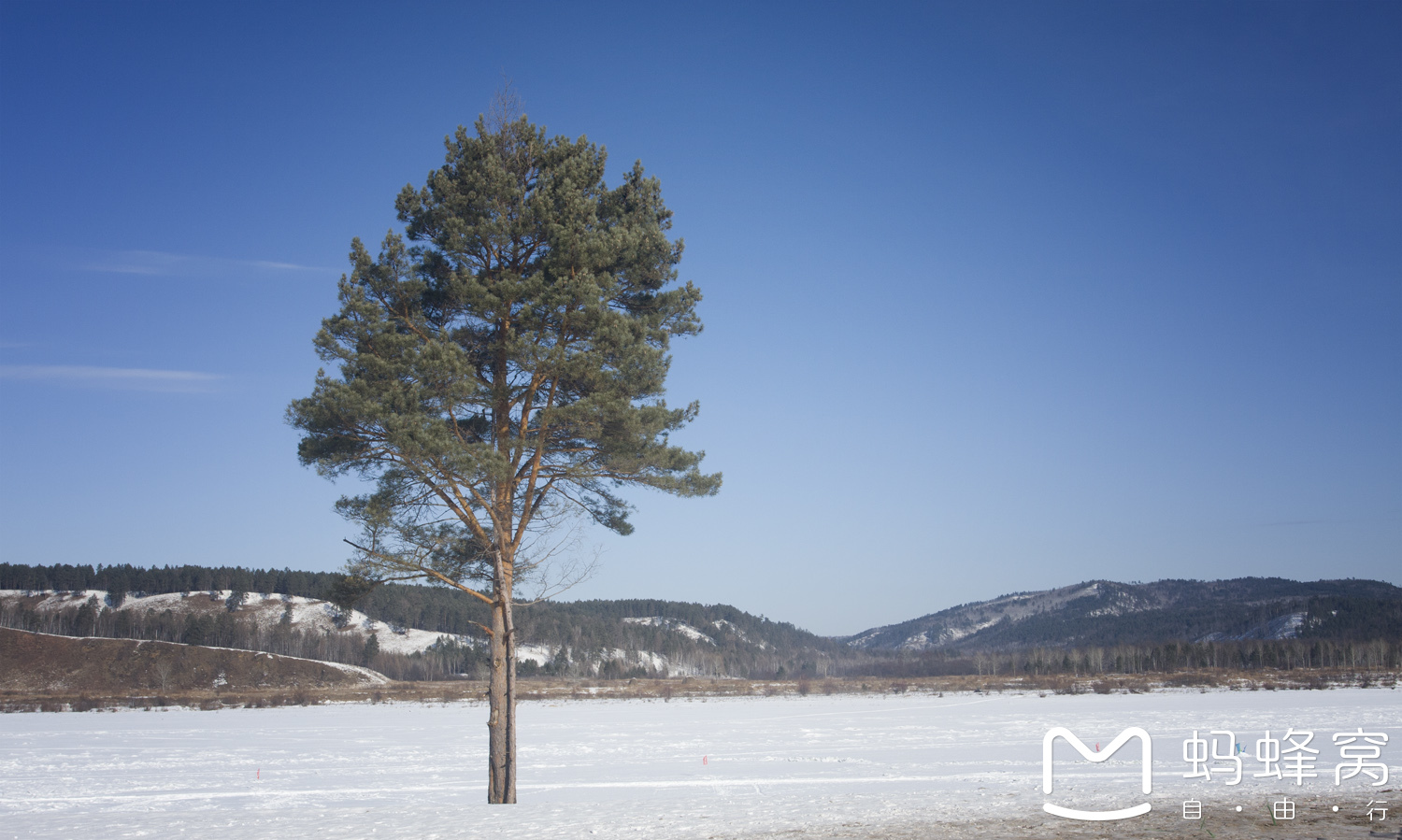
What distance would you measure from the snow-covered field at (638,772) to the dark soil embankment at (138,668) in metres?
55.4

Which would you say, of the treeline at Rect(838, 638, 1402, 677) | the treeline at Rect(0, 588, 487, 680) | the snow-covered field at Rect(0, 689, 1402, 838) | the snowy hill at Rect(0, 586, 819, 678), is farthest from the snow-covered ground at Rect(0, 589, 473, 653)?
the treeline at Rect(838, 638, 1402, 677)

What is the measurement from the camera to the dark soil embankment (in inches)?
3807

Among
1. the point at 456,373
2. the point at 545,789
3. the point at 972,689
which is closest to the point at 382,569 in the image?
the point at 456,373

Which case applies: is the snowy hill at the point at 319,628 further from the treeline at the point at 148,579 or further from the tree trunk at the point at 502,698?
the tree trunk at the point at 502,698

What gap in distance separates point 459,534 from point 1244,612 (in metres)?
230

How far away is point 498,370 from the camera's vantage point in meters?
12.9

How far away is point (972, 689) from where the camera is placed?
7894cm

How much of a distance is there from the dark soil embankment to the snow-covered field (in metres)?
55.4

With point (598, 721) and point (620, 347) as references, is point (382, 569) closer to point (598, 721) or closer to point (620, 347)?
point (620, 347)

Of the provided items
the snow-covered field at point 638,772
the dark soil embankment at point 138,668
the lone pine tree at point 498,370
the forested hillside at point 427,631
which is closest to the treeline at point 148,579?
the forested hillside at point 427,631

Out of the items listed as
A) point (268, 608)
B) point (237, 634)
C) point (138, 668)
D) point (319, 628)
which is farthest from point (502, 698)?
point (268, 608)

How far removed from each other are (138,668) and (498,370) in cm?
11361

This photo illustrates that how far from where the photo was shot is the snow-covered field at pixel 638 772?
11.6 metres

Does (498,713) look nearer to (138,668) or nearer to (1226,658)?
(138,668)
